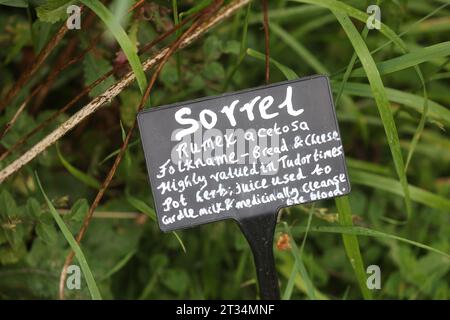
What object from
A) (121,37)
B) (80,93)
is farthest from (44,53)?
(121,37)

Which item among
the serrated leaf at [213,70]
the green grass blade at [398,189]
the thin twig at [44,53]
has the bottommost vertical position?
the green grass blade at [398,189]

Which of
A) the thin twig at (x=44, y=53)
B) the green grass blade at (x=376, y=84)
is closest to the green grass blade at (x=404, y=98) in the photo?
the green grass blade at (x=376, y=84)

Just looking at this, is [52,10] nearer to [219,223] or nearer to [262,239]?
[262,239]

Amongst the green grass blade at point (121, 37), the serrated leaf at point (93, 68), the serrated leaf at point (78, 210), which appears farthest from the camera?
the serrated leaf at point (93, 68)

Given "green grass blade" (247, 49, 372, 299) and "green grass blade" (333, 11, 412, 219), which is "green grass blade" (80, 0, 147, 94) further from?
"green grass blade" (333, 11, 412, 219)

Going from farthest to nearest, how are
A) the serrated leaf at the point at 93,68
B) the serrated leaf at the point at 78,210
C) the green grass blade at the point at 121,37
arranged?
the serrated leaf at the point at 93,68
the serrated leaf at the point at 78,210
the green grass blade at the point at 121,37

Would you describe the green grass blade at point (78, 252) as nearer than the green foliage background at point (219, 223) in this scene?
Yes

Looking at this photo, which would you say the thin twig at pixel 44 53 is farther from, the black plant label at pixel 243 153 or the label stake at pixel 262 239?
the label stake at pixel 262 239
